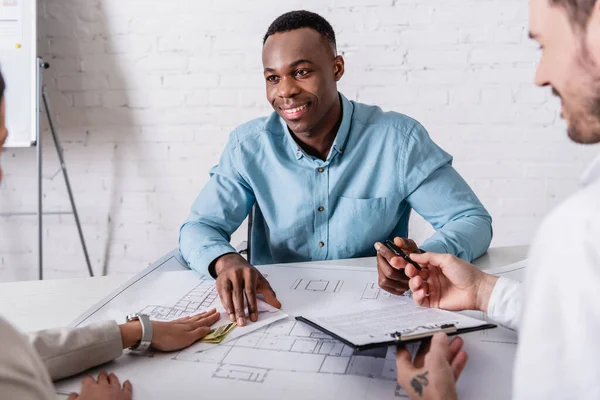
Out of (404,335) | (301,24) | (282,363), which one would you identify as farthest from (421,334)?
(301,24)

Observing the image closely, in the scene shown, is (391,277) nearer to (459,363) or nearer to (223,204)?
(459,363)

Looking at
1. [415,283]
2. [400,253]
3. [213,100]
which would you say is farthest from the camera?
[213,100]

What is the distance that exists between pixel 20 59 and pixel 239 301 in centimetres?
167

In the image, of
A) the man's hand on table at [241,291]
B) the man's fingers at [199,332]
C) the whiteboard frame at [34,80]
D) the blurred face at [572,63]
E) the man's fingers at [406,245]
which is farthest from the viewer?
the whiteboard frame at [34,80]

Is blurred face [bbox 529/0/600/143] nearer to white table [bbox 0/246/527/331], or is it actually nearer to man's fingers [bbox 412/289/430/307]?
man's fingers [bbox 412/289/430/307]

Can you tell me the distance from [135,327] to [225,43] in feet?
5.74

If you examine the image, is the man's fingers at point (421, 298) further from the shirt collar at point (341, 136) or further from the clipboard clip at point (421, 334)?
the shirt collar at point (341, 136)

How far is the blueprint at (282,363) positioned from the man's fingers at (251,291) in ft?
0.06

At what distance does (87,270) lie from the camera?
2.69m

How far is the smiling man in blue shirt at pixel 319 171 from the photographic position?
148 cm

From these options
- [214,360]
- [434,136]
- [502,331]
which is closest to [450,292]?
[502,331]

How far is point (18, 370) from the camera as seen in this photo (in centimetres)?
57

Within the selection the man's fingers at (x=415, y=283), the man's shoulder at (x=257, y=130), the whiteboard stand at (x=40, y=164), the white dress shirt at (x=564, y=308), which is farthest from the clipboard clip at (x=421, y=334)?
the whiteboard stand at (x=40, y=164)

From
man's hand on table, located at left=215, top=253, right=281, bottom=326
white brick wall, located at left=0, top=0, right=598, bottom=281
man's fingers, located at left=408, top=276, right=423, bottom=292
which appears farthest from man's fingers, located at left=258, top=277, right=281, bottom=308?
white brick wall, located at left=0, top=0, right=598, bottom=281
